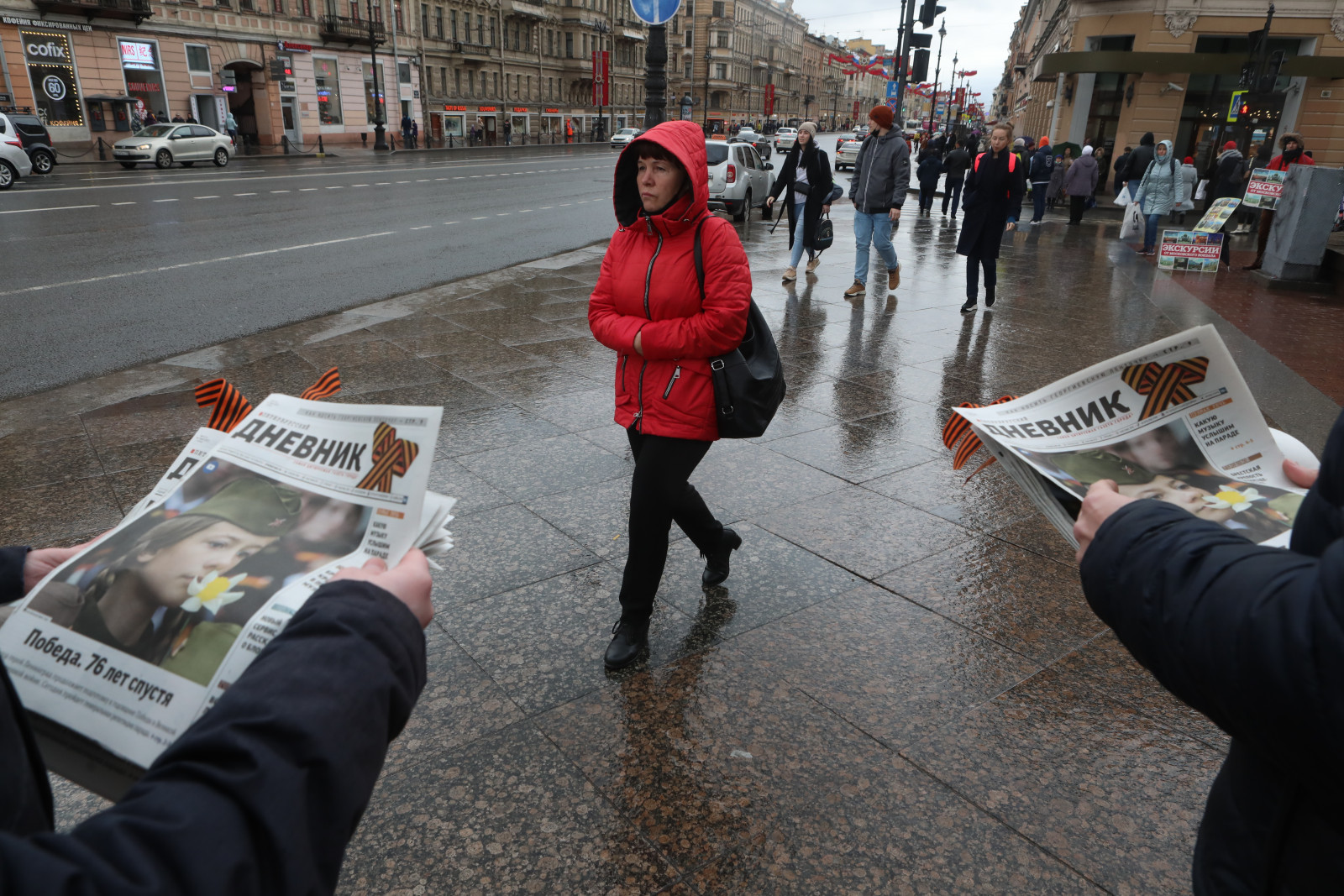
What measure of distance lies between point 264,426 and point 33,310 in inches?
367

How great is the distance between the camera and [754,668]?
3.20 meters

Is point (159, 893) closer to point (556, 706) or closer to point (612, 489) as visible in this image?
point (556, 706)

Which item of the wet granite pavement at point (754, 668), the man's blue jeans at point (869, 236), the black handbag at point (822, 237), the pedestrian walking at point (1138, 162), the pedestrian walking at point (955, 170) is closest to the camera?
the wet granite pavement at point (754, 668)

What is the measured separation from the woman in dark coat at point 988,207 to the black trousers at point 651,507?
6.80 meters

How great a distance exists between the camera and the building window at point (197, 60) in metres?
Result: 39.6

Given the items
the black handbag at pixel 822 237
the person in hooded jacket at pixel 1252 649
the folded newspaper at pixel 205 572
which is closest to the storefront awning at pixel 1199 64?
the black handbag at pixel 822 237

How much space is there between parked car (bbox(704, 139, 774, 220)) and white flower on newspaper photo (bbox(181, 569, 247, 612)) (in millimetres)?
17054

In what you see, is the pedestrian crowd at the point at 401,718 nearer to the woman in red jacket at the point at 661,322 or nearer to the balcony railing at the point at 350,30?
the woman in red jacket at the point at 661,322

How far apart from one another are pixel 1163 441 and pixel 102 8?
44.6 meters

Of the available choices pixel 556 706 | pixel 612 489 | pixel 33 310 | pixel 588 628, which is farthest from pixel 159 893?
pixel 33 310

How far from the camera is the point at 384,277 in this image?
11078 millimetres

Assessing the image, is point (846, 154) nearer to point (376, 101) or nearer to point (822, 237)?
point (376, 101)

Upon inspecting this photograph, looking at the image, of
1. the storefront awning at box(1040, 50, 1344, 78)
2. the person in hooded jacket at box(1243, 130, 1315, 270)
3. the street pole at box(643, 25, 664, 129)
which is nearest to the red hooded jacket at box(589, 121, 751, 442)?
the street pole at box(643, 25, 664, 129)

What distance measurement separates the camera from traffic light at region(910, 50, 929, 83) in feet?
70.4
